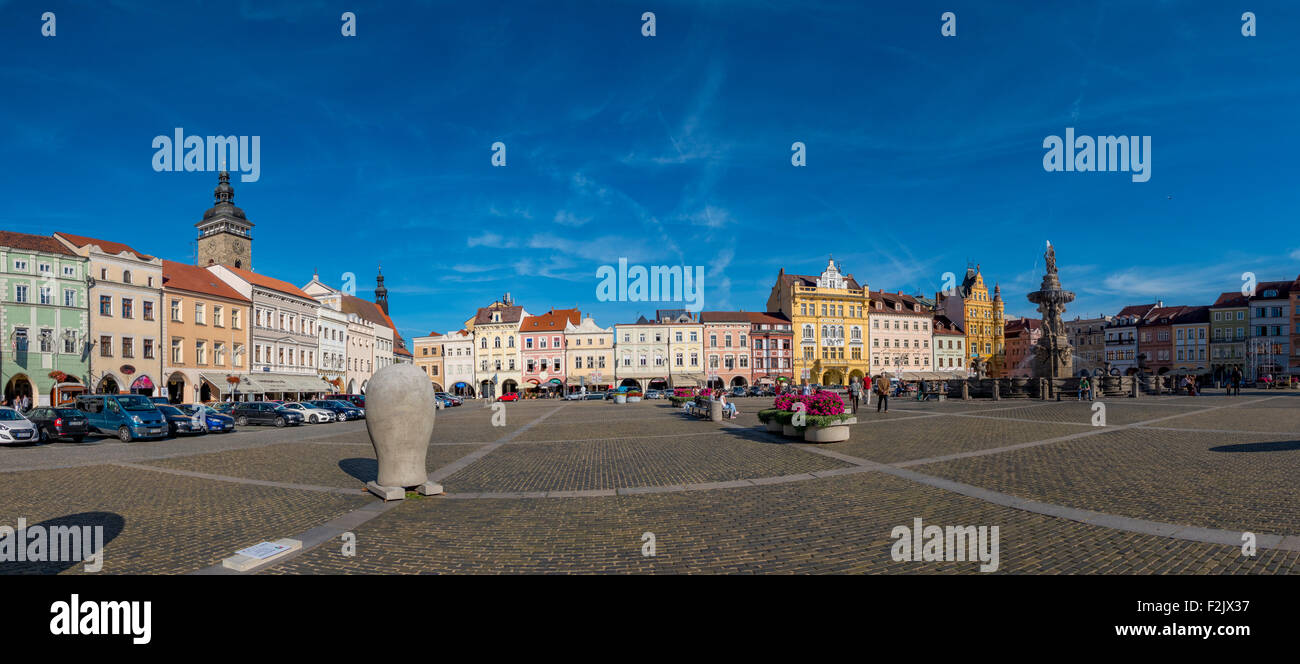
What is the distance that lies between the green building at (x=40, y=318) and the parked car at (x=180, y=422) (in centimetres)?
2156

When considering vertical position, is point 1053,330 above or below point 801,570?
above

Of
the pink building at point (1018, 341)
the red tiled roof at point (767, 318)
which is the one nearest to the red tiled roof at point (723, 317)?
the red tiled roof at point (767, 318)

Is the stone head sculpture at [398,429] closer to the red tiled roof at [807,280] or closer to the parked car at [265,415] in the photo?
the parked car at [265,415]

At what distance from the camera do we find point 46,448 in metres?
17.6

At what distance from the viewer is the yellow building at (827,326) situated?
72.6 m

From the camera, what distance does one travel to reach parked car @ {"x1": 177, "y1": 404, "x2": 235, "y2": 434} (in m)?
23.1

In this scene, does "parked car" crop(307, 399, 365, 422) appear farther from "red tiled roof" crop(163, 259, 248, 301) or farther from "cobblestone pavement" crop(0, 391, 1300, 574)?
"red tiled roof" crop(163, 259, 248, 301)

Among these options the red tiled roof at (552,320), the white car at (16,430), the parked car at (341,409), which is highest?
the red tiled roof at (552,320)

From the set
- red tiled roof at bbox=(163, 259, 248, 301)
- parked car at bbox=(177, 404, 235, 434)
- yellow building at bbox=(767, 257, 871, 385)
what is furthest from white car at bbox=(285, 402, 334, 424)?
yellow building at bbox=(767, 257, 871, 385)

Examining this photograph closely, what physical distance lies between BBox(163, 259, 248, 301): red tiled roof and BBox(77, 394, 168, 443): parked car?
84.1ft
